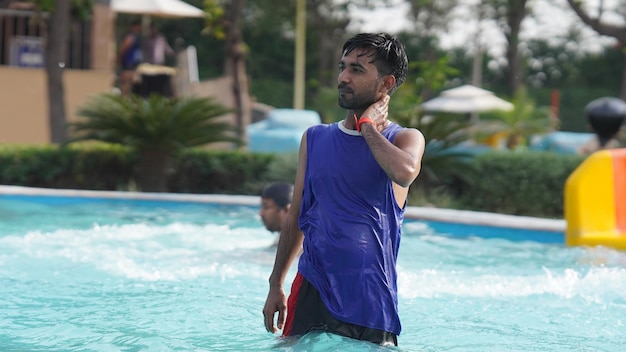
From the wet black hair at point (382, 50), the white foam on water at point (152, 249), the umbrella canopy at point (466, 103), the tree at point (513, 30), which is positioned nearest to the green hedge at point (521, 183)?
the white foam on water at point (152, 249)

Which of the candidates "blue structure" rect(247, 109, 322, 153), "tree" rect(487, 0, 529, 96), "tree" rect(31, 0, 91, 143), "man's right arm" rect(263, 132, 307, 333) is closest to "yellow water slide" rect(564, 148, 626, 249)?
"man's right arm" rect(263, 132, 307, 333)

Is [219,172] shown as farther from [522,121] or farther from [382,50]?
[522,121]

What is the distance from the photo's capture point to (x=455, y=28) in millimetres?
41000

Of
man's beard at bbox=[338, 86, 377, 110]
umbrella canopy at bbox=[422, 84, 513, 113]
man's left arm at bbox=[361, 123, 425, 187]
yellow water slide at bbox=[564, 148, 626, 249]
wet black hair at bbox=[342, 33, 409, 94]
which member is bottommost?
yellow water slide at bbox=[564, 148, 626, 249]

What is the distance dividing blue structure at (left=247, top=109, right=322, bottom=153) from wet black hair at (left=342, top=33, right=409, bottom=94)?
1285 centimetres

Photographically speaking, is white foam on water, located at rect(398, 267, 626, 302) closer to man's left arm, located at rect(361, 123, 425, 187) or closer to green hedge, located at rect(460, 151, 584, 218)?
man's left arm, located at rect(361, 123, 425, 187)

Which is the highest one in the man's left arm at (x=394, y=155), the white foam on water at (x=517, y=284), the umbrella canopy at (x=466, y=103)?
the man's left arm at (x=394, y=155)

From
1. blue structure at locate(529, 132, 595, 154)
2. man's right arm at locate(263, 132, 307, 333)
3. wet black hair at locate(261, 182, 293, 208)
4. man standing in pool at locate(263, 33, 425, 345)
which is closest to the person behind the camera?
man standing in pool at locate(263, 33, 425, 345)

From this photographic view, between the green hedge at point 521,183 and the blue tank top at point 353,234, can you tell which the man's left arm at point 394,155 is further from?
the green hedge at point 521,183

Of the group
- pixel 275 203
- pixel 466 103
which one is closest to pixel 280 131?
pixel 466 103

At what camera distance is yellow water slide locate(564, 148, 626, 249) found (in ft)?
30.0

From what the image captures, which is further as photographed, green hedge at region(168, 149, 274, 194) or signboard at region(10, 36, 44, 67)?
signboard at region(10, 36, 44, 67)

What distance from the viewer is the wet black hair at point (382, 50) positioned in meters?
3.75

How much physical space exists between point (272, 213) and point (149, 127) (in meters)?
7.15
